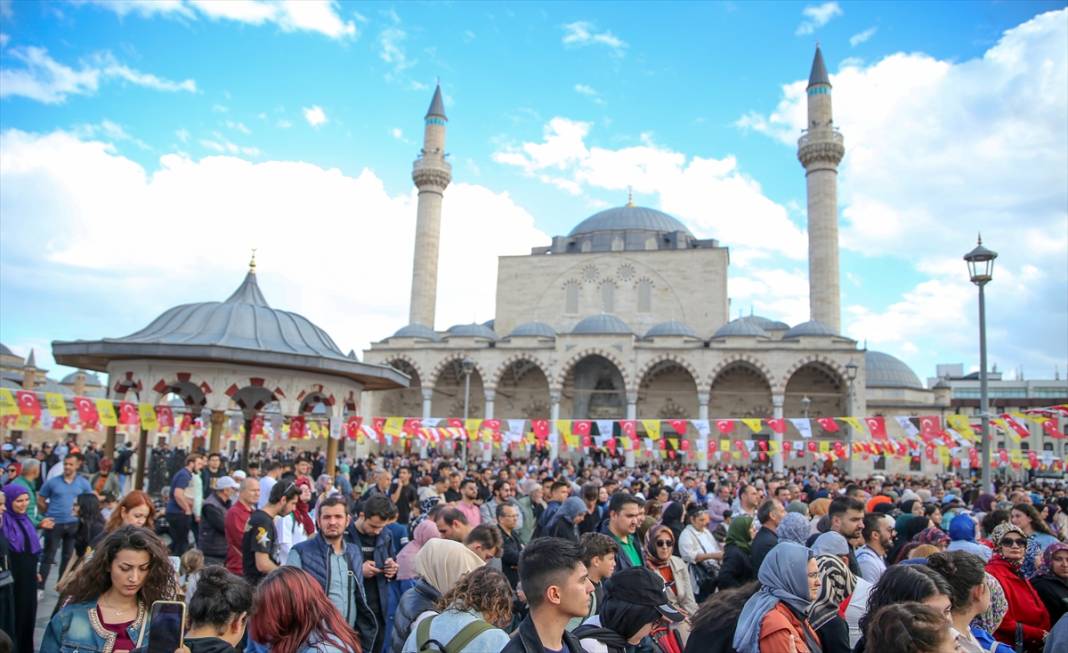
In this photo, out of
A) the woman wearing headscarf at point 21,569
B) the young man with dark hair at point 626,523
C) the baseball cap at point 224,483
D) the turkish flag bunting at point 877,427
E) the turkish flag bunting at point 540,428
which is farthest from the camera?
the turkish flag bunting at point 540,428

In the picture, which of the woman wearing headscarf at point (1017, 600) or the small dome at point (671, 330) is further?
the small dome at point (671, 330)

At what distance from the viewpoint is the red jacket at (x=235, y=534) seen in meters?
5.14

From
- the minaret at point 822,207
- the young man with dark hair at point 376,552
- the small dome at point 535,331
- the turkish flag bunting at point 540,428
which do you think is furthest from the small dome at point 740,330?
the young man with dark hair at point 376,552

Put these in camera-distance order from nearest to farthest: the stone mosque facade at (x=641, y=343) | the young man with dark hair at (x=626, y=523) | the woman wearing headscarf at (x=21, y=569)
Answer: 1. the woman wearing headscarf at (x=21, y=569)
2. the young man with dark hair at (x=626, y=523)
3. the stone mosque facade at (x=641, y=343)

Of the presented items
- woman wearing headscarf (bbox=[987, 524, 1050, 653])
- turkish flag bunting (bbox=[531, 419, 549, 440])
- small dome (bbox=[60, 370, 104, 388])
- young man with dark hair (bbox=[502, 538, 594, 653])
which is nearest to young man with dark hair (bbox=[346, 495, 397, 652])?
young man with dark hair (bbox=[502, 538, 594, 653])

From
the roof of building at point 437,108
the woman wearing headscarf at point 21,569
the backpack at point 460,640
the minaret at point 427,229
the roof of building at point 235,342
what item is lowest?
the woman wearing headscarf at point 21,569

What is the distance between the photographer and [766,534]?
191 inches

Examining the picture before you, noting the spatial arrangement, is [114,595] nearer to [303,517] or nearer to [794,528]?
[303,517]

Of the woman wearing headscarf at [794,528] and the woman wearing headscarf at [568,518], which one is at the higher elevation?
the woman wearing headscarf at [794,528]

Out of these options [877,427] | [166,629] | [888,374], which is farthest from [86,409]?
[888,374]

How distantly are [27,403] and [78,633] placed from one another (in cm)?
1161

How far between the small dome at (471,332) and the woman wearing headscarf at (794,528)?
27952 millimetres

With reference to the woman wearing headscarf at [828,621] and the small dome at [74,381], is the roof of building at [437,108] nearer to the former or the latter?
the small dome at [74,381]

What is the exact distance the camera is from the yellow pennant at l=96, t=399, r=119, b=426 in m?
11.5
